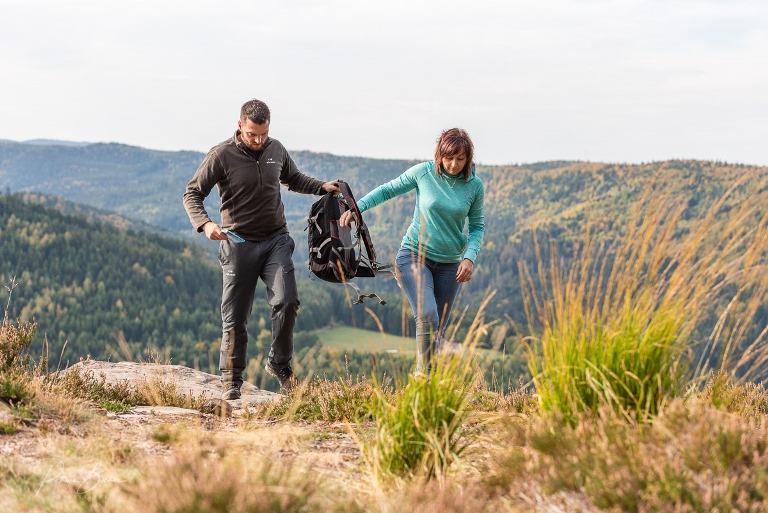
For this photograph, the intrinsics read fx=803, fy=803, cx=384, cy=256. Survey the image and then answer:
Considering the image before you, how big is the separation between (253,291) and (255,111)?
150 centimetres

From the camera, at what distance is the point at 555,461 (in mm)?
3131

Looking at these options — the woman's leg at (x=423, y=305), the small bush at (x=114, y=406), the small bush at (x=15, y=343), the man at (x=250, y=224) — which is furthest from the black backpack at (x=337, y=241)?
the small bush at (x=15, y=343)

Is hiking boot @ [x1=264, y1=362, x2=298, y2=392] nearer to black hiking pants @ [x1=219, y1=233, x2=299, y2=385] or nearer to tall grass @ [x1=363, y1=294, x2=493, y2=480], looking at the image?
black hiking pants @ [x1=219, y1=233, x2=299, y2=385]

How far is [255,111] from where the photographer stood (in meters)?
6.27

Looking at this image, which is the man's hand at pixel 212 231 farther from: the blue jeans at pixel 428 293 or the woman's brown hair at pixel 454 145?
the woman's brown hair at pixel 454 145

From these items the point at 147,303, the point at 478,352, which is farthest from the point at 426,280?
the point at 147,303

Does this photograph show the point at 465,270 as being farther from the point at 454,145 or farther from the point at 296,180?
the point at 296,180

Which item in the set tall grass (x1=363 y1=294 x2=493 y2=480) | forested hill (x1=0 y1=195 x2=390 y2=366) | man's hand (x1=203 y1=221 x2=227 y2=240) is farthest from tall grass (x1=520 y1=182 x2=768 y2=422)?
forested hill (x1=0 y1=195 x2=390 y2=366)

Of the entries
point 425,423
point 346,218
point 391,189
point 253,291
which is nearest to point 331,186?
point 346,218

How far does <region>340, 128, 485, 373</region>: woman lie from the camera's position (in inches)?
218

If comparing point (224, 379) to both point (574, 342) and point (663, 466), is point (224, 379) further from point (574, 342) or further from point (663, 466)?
point (663, 466)

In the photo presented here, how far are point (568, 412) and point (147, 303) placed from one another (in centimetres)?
11944

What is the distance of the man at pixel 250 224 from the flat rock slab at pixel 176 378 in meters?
0.32

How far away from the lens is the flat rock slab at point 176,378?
6.92 meters
